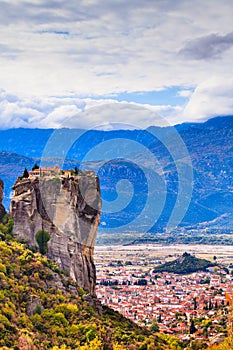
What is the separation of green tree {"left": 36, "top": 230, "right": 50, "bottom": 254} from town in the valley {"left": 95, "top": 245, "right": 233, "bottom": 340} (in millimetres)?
10805

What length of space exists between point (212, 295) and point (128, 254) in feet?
271

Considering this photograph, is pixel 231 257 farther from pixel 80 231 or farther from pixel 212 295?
pixel 80 231

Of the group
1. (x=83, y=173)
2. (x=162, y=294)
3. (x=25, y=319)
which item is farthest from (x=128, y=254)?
(x=25, y=319)

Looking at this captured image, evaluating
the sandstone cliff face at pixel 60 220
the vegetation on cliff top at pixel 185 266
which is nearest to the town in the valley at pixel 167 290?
→ the vegetation on cliff top at pixel 185 266

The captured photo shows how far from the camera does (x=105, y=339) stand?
114 ft

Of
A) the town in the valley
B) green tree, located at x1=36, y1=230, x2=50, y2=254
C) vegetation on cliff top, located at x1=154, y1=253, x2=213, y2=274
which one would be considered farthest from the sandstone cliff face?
vegetation on cliff top, located at x1=154, y1=253, x2=213, y2=274

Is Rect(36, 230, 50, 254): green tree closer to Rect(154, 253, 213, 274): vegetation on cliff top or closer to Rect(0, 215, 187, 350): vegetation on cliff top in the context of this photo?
Rect(0, 215, 187, 350): vegetation on cliff top

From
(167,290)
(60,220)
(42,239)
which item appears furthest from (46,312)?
(167,290)

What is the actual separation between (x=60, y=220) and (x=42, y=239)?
1534mm

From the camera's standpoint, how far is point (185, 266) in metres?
126

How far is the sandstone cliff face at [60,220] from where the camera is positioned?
3956 cm

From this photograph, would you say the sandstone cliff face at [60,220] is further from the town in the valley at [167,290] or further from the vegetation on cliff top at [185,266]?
the vegetation on cliff top at [185,266]

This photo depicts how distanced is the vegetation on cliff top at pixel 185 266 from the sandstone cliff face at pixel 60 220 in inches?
3282

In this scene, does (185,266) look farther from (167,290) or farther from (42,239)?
(42,239)
